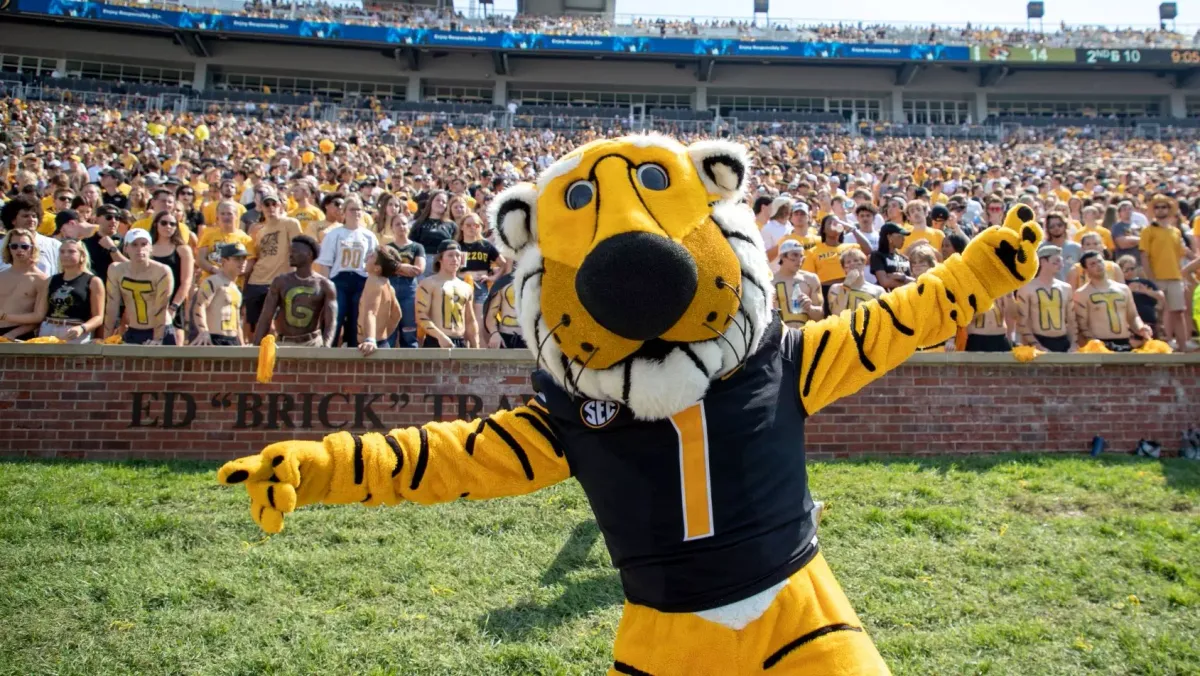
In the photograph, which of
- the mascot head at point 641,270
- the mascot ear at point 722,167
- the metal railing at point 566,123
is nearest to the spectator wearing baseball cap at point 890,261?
the mascot ear at point 722,167

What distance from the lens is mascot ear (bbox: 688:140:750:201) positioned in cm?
234

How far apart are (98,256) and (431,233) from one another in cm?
328

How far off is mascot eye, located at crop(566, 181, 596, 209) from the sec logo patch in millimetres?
565

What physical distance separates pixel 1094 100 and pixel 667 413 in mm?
50663

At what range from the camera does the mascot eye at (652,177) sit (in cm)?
224

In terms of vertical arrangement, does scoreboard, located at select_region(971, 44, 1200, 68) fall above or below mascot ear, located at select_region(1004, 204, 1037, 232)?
above

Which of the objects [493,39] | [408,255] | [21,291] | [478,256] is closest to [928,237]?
[478,256]

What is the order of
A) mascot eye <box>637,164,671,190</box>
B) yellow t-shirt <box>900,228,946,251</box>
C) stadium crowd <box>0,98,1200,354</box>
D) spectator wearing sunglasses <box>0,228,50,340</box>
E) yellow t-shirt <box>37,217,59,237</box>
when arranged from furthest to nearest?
yellow t-shirt <box>37,217,59,237</box> < yellow t-shirt <box>900,228,946,251</box> < stadium crowd <box>0,98,1200,354</box> < spectator wearing sunglasses <box>0,228,50,340</box> < mascot eye <box>637,164,671,190</box>

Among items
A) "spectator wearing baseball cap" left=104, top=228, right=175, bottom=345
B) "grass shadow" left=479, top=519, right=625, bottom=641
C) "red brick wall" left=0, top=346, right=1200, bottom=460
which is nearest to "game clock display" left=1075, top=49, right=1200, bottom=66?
"red brick wall" left=0, top=346, right=1200, bottom=460

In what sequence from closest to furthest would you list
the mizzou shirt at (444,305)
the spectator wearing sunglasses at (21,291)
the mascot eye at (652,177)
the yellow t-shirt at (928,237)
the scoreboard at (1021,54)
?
1. the mascot eye at (652,177)
2. the spectator wearing sunglasses at (21,291)
3. the mizzou shirt at (444,305)
4. the yellow t-shirt at (928,237)
5. the scoreboard at (1021,54)

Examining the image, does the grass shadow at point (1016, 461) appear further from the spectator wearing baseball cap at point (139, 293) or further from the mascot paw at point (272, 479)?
the spectator wearing baseball cap at point (139, 293)

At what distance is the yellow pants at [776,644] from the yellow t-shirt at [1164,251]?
919 centimetres

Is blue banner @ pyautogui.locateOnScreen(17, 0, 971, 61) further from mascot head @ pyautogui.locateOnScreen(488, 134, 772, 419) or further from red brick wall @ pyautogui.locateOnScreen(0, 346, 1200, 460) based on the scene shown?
mascot head @ pyautogui.locateOnScreen(488, 134, 772, 419)

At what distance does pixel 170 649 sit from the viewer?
373 cm
